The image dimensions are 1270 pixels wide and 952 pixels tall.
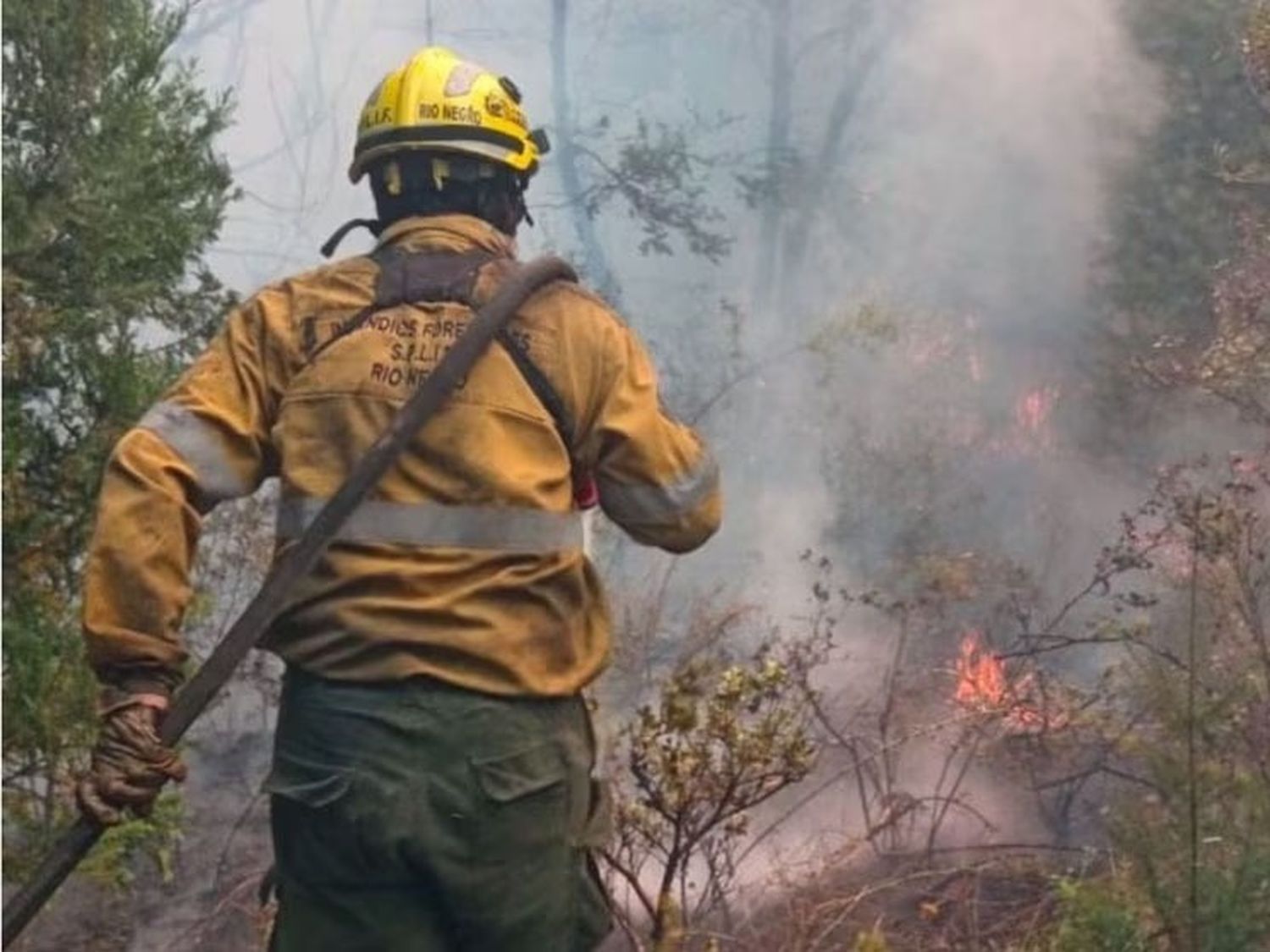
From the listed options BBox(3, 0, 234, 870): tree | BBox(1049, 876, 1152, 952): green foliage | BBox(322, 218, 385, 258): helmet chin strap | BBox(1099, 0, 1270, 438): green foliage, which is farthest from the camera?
BBox(1099, 0, 1270, 438): green foliage

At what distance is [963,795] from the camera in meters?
6.68

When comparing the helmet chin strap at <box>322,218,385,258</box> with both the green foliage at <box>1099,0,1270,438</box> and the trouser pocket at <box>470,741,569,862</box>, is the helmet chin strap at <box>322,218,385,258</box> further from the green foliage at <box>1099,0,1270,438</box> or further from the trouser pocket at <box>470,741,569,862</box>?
the green foliage at <box>1099,0,1270,438</box>

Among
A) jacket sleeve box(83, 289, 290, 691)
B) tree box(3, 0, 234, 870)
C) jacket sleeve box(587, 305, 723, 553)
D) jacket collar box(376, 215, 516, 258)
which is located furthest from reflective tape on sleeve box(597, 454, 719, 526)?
tree box(3, 0, 234, 870)

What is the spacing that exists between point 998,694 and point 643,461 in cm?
425

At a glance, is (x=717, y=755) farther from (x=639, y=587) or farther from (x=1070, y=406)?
(x=1070, y=406)

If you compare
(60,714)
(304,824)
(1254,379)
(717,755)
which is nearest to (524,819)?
(304,824)

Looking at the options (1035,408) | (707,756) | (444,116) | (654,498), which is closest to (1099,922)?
(707,756)

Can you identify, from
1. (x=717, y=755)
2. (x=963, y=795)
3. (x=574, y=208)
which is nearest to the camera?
(x=717, y=755)

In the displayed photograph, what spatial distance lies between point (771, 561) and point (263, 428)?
22.2 feet

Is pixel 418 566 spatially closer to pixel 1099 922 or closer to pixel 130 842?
pixel 1099 922

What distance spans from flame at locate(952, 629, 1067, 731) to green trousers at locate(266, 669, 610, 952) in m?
4.17

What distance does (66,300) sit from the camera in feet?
17.3

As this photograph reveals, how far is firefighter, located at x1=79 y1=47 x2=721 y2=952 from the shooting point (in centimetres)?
289

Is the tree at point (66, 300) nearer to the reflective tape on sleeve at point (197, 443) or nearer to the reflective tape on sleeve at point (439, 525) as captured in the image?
the reflective tape on sleeve at point (197, 443)
